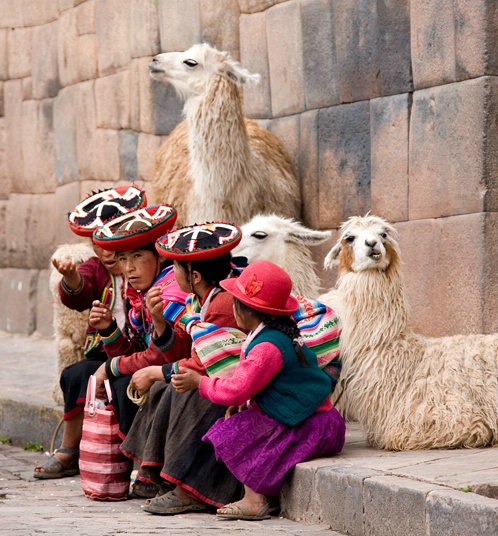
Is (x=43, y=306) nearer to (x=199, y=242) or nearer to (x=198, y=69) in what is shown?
(x=198, y=69)

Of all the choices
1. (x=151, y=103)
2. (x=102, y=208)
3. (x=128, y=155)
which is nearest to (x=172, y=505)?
(x=102, y=208)

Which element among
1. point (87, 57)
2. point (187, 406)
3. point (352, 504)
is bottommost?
point (352, 504)

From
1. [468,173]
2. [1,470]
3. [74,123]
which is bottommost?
[1,470]

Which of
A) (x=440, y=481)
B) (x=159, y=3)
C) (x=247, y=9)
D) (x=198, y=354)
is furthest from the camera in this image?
(x=159, y=3)

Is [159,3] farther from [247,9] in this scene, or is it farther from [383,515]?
[383,515]

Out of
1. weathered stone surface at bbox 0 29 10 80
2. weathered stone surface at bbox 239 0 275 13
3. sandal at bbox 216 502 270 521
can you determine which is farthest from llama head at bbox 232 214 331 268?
weathered stone surface at bbox 0 29 10 80

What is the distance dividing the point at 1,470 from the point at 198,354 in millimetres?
2216

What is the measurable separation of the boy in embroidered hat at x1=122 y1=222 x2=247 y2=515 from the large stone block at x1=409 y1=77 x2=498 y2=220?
1.68 meters

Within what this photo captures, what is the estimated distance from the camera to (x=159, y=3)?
10.6m

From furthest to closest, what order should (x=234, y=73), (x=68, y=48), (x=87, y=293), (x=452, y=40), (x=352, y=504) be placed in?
(x=68, y=48) → (x=234, y=73) → (x=452, y=40) → (x=87, y=293) → (x=352, y=504)

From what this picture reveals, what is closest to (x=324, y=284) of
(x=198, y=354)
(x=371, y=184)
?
(x=371, y=184)

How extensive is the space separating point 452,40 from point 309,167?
1.72 meters

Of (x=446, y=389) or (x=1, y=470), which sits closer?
(x=446, y=389)

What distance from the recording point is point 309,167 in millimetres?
8516
